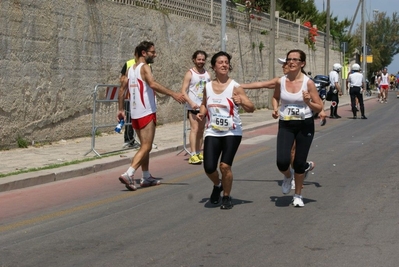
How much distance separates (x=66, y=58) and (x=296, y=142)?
825cm

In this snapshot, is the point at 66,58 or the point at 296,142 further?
the point at 66,58

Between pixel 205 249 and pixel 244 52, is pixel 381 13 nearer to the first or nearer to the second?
pixel 244 52

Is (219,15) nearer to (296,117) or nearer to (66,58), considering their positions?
(66,58)

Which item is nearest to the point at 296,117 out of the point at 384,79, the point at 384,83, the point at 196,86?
Answer: the point at 196,86

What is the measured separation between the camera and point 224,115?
863 cm

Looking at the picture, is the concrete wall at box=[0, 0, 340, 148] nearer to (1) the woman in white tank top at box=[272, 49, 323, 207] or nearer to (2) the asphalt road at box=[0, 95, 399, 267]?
(2) the asphalt road at box=[0, 95, 399, 267]

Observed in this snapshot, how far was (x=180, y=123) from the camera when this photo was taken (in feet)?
69.8

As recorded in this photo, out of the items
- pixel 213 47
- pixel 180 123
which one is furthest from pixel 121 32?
pixel 213 47

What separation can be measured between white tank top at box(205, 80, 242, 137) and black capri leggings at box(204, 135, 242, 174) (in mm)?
60

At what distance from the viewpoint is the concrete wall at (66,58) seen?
1402 centimetres

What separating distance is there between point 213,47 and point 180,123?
426cm

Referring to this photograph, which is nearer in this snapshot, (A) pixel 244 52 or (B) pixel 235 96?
(B) pixel 235 96

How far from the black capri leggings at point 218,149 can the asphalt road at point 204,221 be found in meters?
0.56

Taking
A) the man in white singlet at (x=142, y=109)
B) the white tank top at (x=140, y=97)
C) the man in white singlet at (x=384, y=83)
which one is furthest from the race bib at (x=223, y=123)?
the man in white singlet at (x=384, y=83)
